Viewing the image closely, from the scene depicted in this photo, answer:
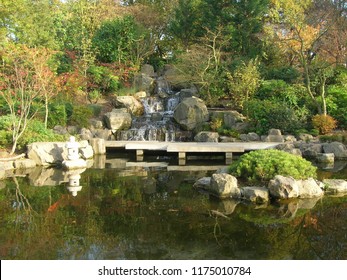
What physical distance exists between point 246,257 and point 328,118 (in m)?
10.4

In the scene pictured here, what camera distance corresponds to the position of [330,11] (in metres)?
19.9

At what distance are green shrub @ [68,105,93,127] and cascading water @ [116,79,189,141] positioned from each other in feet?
4.61

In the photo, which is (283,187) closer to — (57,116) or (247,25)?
(57,116)

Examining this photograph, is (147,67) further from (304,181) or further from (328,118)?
(304,181)

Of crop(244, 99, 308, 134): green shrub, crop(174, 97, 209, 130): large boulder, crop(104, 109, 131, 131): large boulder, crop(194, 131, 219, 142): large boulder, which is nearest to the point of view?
crop(194, 131, 219, 142): large boulder

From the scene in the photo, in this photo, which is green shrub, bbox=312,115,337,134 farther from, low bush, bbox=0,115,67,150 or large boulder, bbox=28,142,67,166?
low bush, bbox=0,115,67,150

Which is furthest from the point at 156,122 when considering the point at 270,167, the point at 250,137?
the point at 270,167

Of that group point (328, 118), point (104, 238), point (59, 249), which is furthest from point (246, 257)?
point (328, 118)

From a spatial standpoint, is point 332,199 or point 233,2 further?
point 233,2

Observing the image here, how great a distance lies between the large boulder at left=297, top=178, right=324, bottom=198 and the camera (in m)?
6.98

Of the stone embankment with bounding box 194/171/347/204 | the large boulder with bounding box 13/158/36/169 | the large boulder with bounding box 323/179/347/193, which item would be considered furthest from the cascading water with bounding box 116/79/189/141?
the large boulder with bounding box 323/179/347/193

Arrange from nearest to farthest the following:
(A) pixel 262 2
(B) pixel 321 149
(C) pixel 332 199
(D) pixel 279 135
A: (C) pixel 332 199 < (B) pixel 321 149 < (D) pixel 279 135 < (A) pixel 262 2

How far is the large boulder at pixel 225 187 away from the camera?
6.98 metres

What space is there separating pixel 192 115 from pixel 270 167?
7.75 m
